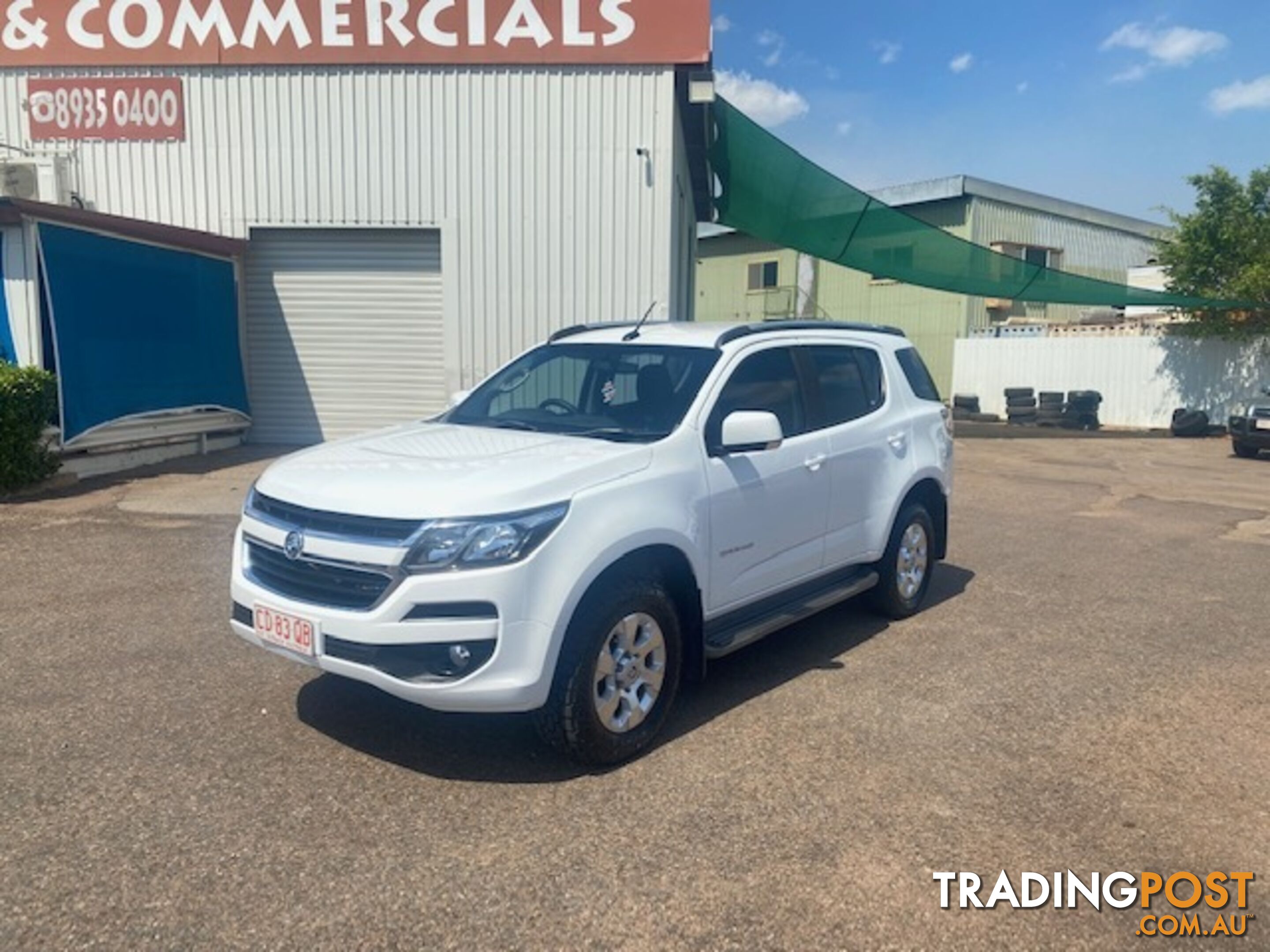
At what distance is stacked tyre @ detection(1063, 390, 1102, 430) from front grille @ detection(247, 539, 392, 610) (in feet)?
68.0

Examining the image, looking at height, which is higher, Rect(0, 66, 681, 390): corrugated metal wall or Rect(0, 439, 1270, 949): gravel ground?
Rect(0, 66, 681, 390): corrugated metal wall

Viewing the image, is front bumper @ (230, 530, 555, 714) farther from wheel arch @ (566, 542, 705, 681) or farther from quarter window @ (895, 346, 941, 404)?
quarter window @ (895, 346, 941, 404)

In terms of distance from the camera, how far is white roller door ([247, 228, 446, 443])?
45.2ft

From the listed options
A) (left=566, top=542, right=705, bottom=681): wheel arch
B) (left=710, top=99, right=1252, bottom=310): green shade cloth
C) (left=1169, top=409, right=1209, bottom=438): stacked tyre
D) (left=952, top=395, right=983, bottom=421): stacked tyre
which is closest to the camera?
(left=566, top=542, right=705, bottom=681): wheel arch

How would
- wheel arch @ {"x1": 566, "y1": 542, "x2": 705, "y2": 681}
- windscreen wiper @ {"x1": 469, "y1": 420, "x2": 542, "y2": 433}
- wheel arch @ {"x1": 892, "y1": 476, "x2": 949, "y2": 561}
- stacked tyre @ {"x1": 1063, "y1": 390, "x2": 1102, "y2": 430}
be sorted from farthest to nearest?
stacked tyre @ {"x1": 1063, "y1": 390, "x2": 1102, "y2": 430}
wheel arch @ {"x1": 892, "y1": 476, "x2": 949, "y2": 561}
windscreen wiper @ {"x1": 469, "y1": 420, "x2": 542, "y2": 433}
wheel arch @ {"x1": 566, "y1": 542, "x2": 705, "y2": 681}

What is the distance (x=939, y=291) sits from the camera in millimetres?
23047

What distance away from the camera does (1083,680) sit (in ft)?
16.4

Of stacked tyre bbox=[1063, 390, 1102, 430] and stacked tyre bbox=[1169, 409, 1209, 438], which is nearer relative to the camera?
stacked tyre bbox=[1169, 409, 1209, 438]

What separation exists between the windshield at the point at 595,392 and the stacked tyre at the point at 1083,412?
→ 18.9 m

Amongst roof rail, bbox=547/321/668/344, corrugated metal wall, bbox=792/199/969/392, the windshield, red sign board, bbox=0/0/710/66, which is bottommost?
the windshield

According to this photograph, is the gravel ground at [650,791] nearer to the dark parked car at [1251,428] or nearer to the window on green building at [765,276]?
the dark parked car at [1251,428]

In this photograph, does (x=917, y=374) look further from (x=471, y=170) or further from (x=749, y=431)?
(x=471, y=170)

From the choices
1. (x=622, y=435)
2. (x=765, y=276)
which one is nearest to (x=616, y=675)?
(x=622, y=435)

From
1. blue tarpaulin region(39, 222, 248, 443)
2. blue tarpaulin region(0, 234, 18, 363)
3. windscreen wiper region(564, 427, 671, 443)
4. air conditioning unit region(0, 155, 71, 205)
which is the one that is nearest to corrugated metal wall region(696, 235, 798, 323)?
blue tarpaulin region(39, 222, 248, 443)
